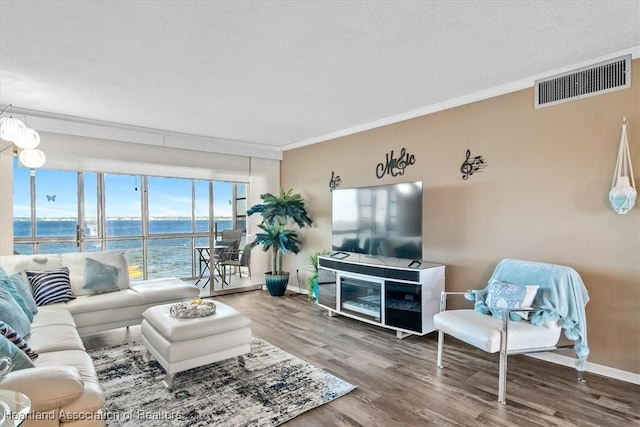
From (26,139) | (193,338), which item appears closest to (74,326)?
(193,338)

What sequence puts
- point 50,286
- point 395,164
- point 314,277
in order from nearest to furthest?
point 50,286, point 395,164, point 314,277

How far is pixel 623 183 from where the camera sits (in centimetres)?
257

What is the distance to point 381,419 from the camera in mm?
2219

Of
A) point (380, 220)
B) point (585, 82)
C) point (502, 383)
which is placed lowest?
point (502, 383)

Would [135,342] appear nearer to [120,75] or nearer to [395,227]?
[120,75]

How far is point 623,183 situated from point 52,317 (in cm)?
482

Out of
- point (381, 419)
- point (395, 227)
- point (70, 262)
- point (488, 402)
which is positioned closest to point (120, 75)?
point (70, 262)

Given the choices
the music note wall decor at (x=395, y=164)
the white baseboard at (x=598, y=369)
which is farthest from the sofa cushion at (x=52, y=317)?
the white baseboard at (x=598, y=369)

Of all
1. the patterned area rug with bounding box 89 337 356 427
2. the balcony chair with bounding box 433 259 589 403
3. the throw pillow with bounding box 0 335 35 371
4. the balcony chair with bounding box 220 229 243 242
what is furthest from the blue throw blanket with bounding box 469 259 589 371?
the balcony chair with bounding box 220 229 243 242

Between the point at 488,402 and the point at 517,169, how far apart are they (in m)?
2.12

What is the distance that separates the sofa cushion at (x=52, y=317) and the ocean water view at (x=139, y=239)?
3.65ft

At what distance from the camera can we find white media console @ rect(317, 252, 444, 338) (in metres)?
3.51

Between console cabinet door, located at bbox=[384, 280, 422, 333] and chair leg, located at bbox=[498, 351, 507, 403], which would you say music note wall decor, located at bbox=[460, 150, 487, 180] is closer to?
console cabinet door, located at bbox=[384, 280, 422, 333]

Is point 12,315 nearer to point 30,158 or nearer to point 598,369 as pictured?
point 30,158
